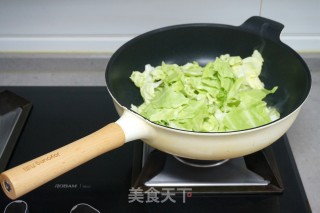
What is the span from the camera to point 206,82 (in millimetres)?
865

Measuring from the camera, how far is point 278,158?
0.85 meters

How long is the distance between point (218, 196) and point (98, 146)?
10.6 inches

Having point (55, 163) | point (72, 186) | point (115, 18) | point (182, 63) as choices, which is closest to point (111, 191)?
point (72, 186)

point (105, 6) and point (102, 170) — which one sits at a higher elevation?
point (105, 6)

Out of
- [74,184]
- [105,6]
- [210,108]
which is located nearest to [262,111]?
[210,108]

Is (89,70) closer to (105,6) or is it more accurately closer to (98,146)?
(105,6)

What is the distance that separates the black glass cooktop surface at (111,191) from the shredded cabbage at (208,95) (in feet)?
0.40

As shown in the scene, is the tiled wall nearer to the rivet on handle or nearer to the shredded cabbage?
the shredded cabbage

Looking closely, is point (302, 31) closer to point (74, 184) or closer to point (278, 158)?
point (278, 158)

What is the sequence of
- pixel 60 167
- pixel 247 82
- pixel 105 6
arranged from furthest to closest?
1. pixel 105 6
2. pixel 247 82
3. pixel 60 167

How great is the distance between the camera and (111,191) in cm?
79

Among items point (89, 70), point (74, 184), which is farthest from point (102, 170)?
point (89, 70)

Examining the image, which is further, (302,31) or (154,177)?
(302,31)

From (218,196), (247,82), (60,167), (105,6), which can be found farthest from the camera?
(105,6)
